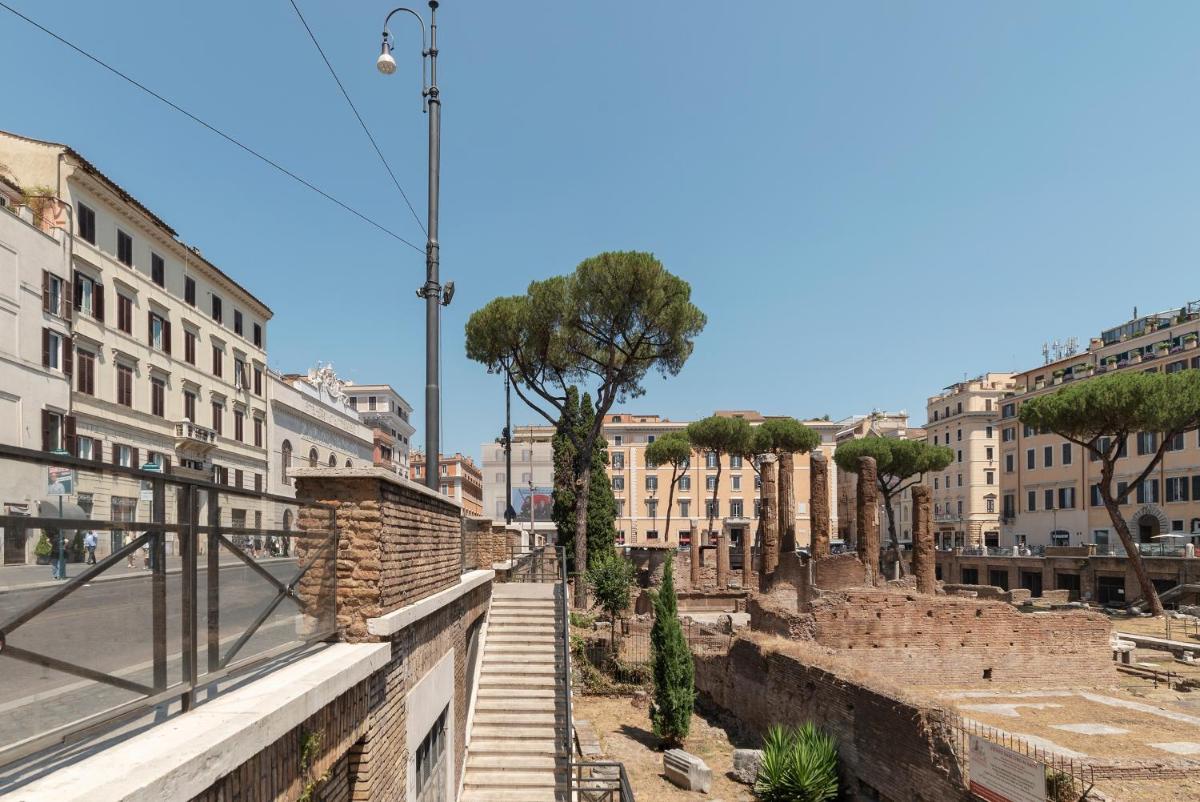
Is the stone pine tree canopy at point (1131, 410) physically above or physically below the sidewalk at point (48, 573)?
above

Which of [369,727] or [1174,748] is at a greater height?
[369,727]

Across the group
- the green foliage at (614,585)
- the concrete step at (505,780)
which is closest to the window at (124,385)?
the green foliage at (614,585)

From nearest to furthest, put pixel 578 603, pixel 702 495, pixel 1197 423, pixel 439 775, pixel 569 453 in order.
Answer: pixel 439 775 < pixel 578 603 < pixel 1197 423 < pixel 569 453 < pixel 702 495

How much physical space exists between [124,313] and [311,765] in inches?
853

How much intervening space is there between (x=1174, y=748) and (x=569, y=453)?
2923cm

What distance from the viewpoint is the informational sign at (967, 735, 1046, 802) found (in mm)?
8742

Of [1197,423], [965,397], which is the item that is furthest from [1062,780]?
[965,397]

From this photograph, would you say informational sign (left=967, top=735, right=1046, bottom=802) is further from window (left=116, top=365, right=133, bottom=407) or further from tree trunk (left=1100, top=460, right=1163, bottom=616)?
tree trunk (left=1100, top=460, right=1163, bottom=616)

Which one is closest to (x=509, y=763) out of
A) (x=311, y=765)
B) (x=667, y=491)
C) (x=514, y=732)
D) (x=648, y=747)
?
(x=514, y=732)

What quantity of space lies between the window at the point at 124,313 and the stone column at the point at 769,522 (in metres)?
24.6

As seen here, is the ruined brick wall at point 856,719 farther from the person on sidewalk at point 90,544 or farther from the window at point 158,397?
the window at point 158,397

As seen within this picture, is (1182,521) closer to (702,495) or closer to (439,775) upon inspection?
(702,495)

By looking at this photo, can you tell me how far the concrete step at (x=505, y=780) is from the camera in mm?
11117

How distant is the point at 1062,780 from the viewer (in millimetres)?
9008
